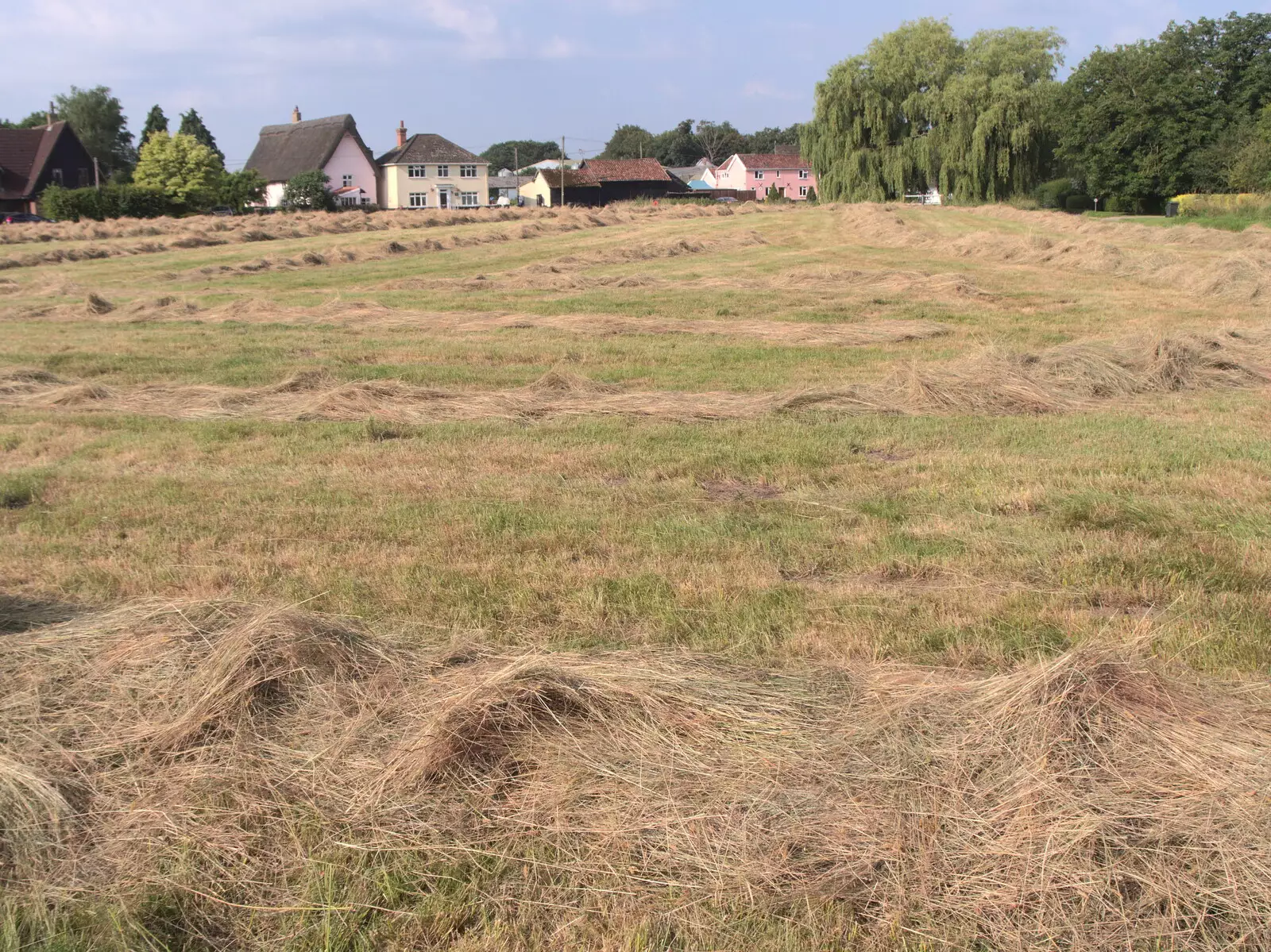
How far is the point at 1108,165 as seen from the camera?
187 ft

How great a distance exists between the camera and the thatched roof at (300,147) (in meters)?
79.5

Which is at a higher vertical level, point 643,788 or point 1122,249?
point 1122,249

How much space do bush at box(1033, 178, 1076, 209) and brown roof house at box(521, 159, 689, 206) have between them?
37.6 m

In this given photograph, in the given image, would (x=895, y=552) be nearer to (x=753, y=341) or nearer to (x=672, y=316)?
(x=753, y=341)

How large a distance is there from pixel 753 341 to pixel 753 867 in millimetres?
11695

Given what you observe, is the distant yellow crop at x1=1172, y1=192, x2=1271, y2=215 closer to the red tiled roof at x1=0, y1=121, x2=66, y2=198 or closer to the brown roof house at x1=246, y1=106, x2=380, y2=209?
the brown roof house at x1=246, y1=106, x2=380, y2=209

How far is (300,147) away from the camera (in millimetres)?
82188

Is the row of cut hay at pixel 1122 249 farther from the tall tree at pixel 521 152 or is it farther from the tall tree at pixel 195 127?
the tall tree at pixel 521 152

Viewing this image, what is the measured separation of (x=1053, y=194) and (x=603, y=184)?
45303mm

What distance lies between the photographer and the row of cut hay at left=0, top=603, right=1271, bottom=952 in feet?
9.51

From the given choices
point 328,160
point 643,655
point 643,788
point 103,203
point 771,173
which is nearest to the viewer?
point 643,788

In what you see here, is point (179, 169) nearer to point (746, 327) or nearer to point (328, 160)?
point (328, 160)

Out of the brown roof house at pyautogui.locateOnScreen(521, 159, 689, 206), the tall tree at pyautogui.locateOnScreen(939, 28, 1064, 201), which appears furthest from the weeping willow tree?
the brown roof house at pyautogui.locateOnScreen(521, 159, 689, 206)

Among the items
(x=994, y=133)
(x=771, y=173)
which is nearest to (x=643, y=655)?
(x=994, y=133)
